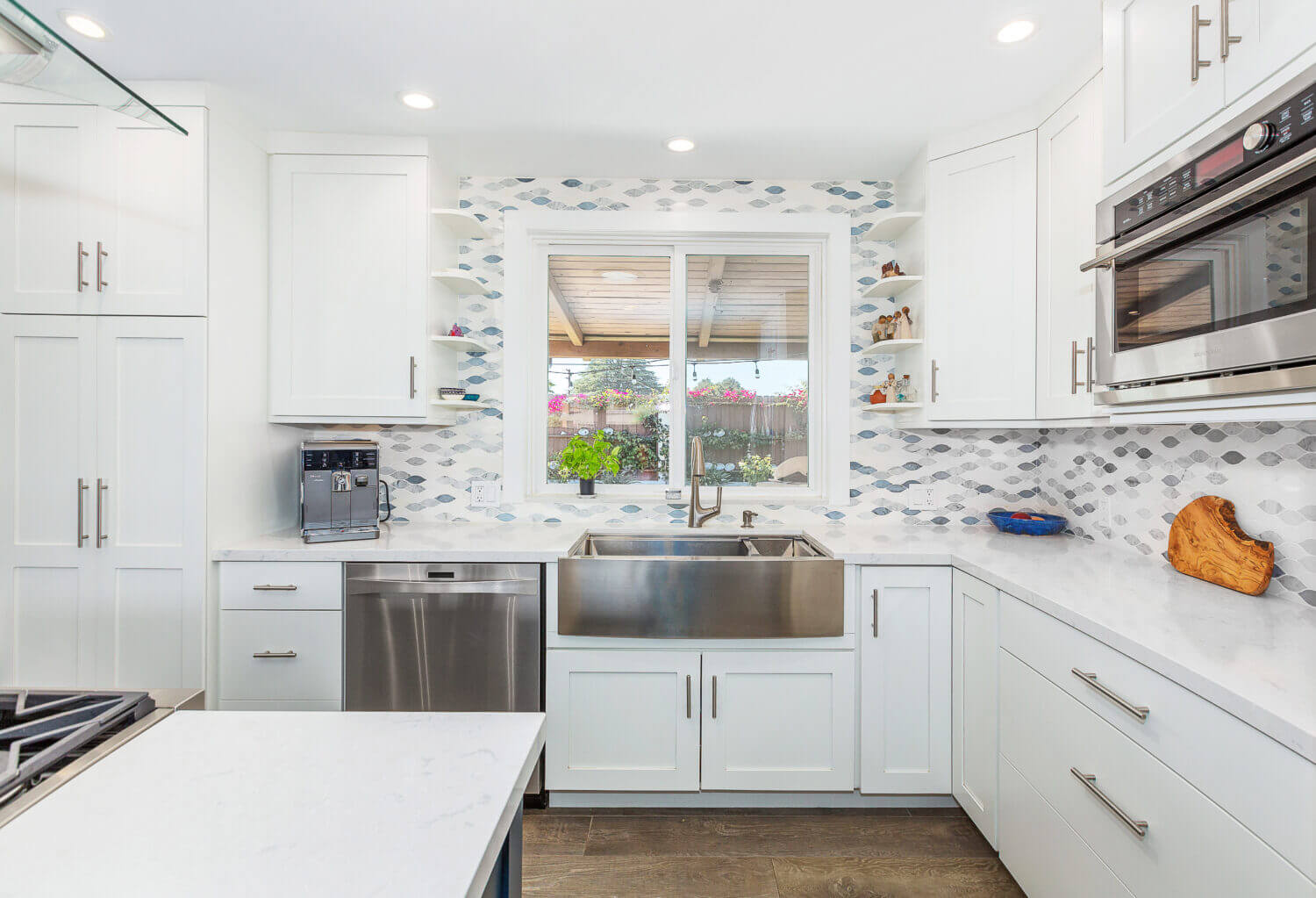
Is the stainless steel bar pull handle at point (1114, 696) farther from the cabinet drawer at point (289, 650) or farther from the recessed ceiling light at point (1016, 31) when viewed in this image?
the cabinet drawer at point (289, 650)

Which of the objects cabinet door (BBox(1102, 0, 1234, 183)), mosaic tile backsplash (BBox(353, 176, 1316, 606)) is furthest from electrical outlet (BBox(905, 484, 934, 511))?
cabinet door (BBox(1102, 0, 1234, 183))

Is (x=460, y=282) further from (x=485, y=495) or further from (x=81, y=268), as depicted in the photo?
(x=81, y=268)

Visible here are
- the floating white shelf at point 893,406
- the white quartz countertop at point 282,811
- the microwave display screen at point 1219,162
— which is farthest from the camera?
the floating white shelf at point 893,406

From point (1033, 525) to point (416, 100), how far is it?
108 inches

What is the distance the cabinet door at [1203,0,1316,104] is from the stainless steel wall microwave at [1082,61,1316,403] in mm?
57

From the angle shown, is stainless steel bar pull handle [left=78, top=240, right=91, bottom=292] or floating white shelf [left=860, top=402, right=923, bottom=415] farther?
floating white shelf [left=860, top=402, right=923, bottom=415]

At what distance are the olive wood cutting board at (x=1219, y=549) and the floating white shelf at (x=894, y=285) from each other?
118 centimetres

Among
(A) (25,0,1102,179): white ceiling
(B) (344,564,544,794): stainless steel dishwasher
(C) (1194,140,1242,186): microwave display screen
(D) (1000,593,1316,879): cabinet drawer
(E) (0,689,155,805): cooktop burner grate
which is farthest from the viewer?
(B) (344,564,544,794): stainless steel dishwasher

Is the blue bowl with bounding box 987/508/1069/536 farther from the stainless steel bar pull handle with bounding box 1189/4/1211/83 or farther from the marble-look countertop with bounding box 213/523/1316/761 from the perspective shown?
the stainless steel bar pull handle with bounding box 1189/4/1211/83

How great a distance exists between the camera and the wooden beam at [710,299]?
2844 millimetres

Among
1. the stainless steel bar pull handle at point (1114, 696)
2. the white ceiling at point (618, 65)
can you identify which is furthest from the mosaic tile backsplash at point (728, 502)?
the stainless steel bar pull handle at point (1114, 696)

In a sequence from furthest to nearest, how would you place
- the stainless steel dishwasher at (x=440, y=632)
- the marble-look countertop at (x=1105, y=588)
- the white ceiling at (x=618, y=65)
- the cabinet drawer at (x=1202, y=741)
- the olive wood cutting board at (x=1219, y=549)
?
the stainless steel dishwasher at (x=440, y=632) < the white ceiling at (x=618, y=65) < the olive wood cutting board at (x=1219, y=549) < the marble-look countertop at (x=1105, y=588) < the cabinet drawer at (x=1202, y=741)

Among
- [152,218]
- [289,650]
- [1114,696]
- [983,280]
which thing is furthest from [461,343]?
[1114,696]

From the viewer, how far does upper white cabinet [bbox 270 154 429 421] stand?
2.37 m
